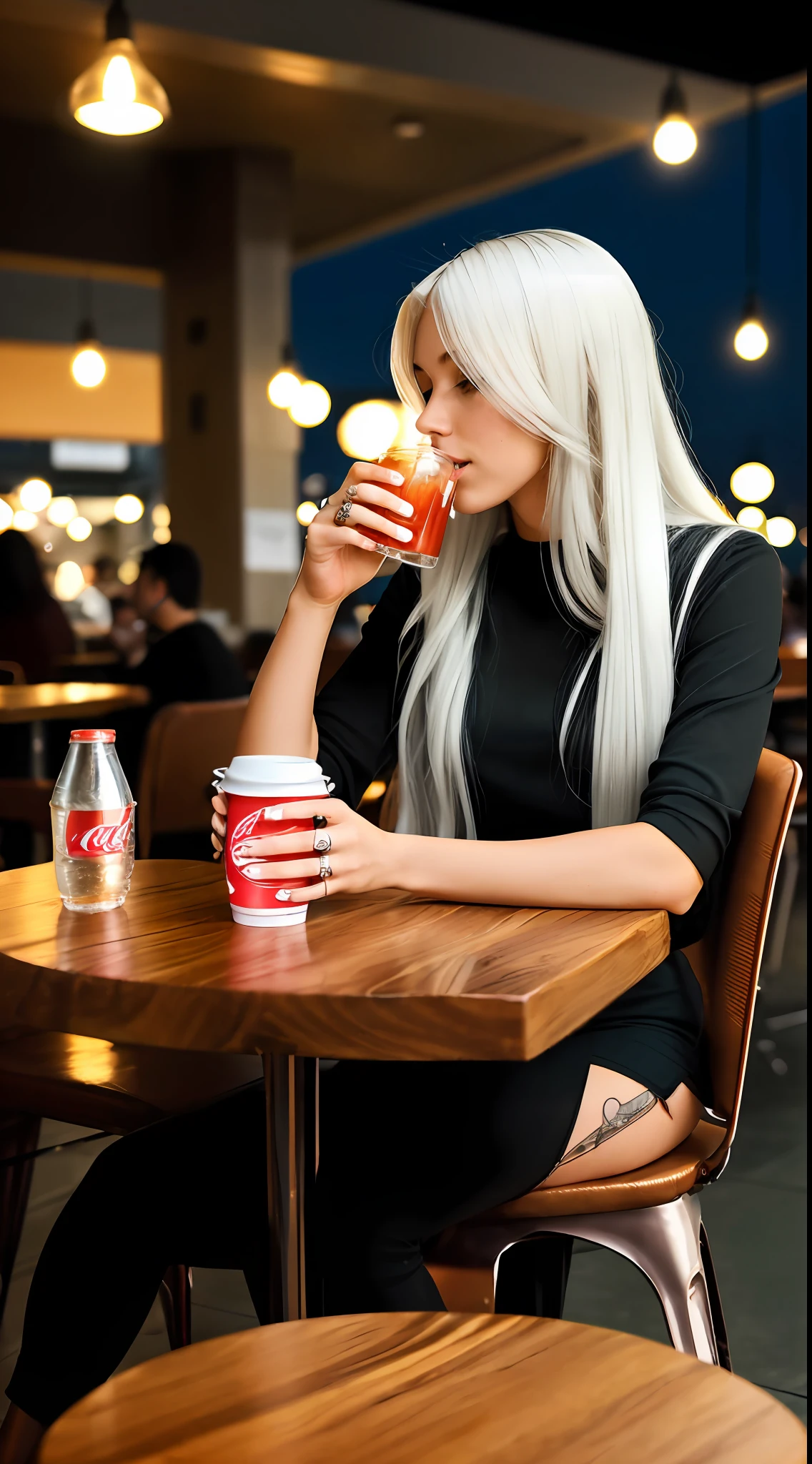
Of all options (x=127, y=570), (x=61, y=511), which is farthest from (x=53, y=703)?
(x=61, y=511)

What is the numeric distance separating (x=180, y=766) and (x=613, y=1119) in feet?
4.76

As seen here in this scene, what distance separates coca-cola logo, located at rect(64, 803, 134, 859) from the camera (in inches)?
43.7

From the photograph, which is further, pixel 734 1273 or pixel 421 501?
pixel 734 1273

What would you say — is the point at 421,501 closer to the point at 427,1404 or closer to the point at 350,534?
the point at 350,534

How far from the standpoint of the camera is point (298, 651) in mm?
1402

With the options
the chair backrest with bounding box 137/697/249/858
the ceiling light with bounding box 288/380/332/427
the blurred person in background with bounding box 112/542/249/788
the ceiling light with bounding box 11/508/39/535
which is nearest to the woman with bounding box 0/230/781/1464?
the chair backrest with bounding box 137/697/249/858

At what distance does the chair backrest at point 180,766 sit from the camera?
245 centimetres

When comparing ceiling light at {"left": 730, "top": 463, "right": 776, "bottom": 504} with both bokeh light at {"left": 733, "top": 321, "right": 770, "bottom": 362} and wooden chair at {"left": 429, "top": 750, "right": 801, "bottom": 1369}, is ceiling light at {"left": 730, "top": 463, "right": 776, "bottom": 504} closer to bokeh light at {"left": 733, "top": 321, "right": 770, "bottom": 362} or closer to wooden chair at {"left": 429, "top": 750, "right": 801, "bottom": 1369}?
bokeh light at {"left": 733, "top": 321, "right": 770, "bottom": 362}

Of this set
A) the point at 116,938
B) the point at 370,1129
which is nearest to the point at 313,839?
the point at 116,938

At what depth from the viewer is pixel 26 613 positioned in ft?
14.9

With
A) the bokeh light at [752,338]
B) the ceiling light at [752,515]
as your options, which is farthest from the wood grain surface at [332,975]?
the ceiling light at [752,515]

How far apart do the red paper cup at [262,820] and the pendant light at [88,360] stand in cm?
643

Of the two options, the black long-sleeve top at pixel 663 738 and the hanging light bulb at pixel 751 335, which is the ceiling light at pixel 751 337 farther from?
the black long-sleeve top at pixel 663 738

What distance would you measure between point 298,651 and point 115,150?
21.7 feet
